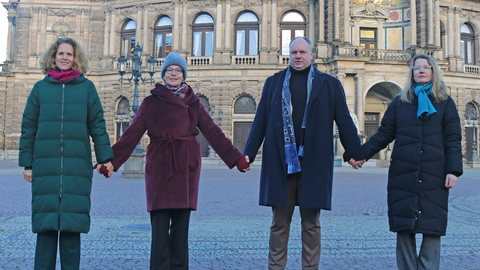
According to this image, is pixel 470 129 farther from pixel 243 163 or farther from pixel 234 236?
pixel 243 163

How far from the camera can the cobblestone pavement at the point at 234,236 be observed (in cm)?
520

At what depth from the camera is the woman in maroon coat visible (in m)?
4.27

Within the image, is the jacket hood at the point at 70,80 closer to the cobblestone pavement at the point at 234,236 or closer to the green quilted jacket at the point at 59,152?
the green quilted jacket at the point at 59,152

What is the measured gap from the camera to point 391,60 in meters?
32.2

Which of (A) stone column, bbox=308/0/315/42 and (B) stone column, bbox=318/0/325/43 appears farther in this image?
(A) stone column, bbox=308/0/315/42

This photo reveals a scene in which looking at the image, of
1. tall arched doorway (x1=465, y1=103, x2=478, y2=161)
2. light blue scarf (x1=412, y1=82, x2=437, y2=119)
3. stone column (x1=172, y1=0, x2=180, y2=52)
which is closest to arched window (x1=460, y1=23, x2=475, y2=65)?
tall arched doorway (x1=465, y1=103, x2=478, y2=161)

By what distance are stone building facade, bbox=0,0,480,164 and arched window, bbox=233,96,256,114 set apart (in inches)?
2.9

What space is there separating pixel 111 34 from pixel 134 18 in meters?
2.19

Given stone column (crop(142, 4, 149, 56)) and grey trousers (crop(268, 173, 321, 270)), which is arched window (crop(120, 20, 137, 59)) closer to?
stone column (crop(142, 4, 149, 56))

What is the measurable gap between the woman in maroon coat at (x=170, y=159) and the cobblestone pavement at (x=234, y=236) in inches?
32.6

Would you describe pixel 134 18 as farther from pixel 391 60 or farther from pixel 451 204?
pixel 451 204

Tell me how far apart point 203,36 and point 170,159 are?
31366mm

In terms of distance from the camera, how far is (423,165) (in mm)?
4355

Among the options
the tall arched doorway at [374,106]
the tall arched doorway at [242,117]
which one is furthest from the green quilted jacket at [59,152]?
the tall arched doorway at [374,106]
